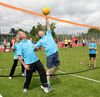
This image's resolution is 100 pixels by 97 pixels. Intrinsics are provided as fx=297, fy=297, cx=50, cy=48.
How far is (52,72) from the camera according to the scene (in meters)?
9.64

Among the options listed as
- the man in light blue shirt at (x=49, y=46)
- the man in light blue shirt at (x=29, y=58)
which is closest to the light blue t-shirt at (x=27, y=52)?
the man in light blue shirt at (x=29, y=58)

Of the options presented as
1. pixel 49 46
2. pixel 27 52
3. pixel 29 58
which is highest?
pixel 49 46

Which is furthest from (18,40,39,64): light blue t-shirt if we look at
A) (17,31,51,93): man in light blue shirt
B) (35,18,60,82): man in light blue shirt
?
(35,18,60,82): man in light blue shirt

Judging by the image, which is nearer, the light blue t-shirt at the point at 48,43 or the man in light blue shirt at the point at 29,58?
the man in light blue shirt at the point at 29,58

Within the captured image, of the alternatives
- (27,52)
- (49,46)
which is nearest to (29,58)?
(27,52)

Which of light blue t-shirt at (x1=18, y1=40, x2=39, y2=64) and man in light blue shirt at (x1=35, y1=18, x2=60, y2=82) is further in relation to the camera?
man in light blue shirt at (x1=35, y1=18, x2=60, y2=82)

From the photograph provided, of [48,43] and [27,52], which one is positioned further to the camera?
[48,43]

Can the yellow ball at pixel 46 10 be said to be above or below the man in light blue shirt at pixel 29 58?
above

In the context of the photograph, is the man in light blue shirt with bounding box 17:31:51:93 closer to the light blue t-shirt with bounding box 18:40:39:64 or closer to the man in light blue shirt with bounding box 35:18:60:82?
the light blue t-shirt with bounding box 18:40:39:64

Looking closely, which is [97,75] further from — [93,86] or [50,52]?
[50,52]

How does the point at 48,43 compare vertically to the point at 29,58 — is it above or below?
above

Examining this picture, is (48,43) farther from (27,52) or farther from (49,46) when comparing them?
(27,52)

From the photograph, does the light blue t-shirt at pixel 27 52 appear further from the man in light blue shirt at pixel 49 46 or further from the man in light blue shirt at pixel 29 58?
the man in light blue shirt at pixel 49 46

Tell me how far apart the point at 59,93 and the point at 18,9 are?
2.92 m
